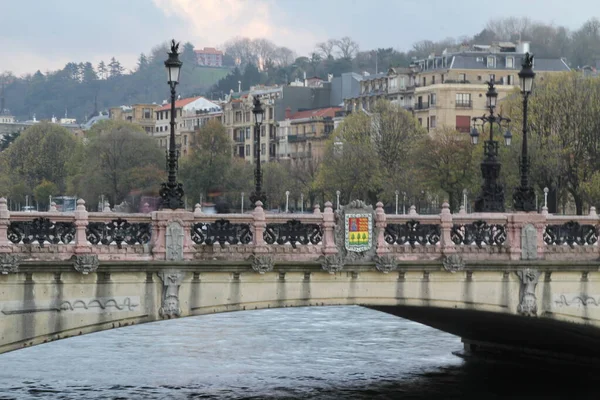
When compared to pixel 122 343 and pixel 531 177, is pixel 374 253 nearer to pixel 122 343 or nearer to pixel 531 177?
pixel 122 343

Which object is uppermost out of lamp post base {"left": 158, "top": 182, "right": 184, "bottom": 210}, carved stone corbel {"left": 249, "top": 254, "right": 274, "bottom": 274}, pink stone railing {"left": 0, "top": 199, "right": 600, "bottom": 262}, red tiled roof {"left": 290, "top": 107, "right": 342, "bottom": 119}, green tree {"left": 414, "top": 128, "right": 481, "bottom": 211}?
red tiled roof {"left": 290, "top": 107, "right": 342, "bottom": 119}

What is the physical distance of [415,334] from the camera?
58969 mm

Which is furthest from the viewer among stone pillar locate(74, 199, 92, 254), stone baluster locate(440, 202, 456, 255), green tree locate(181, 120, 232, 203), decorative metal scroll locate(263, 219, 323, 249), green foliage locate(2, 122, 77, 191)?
green foliage locate(2, 122, 77, 191)

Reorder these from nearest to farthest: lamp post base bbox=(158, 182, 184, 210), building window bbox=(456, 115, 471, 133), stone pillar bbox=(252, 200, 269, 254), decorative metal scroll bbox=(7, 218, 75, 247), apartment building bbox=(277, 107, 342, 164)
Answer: decorative metal scroll bbox=(7, 218, 75, 247), lamp post base bbox=(158, 182, 184, 210), stone pillar bbox=(252, 200, 269, 254), building window bbox=(456, 115, 471, 133), apartment building bbox=(277, 107, 342, 164)

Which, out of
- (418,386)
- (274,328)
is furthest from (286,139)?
(418,386)

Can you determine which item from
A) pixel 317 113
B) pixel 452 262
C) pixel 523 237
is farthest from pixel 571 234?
pixel 317 113

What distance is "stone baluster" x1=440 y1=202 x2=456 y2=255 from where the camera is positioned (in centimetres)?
3547

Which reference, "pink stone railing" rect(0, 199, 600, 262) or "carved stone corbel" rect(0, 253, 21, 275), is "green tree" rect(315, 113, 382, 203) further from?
"carved stone corbel" rect(0, 253, 21, 275)

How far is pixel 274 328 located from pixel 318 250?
28886mm

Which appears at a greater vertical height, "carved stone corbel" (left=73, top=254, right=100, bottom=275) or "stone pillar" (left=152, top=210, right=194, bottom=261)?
"stone pillar" (left=152, top=210, right=194, bottom=261)

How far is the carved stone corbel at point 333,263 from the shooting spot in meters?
34.2

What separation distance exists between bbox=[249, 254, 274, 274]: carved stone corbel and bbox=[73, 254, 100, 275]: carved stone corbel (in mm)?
3845

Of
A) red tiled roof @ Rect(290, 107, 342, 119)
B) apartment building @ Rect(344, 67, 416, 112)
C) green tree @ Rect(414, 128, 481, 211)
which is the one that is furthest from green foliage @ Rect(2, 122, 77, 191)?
green tree @ Rect(414, 128, 481, 211)

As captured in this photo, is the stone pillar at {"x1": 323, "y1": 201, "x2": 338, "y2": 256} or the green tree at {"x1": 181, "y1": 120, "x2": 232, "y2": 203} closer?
the stone pillar at {"x1": 323, "y1": 201, "x2": 338, "y2": 256}
